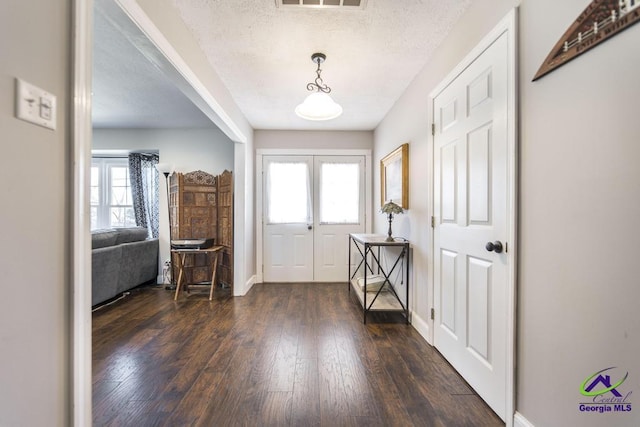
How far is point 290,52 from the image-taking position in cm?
219

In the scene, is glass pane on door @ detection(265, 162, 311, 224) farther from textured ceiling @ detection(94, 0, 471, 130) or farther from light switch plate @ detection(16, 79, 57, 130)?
light switch plate @ detection(16, 79, 57, 130)

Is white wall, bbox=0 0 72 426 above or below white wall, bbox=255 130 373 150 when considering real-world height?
below

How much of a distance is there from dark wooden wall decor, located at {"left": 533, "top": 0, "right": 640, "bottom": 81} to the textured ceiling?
910mm

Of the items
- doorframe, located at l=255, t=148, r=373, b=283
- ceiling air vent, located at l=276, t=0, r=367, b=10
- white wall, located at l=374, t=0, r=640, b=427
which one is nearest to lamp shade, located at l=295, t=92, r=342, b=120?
ceiling air vent, located at l=276, t=0, r=367, b=10

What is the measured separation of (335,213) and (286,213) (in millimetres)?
785

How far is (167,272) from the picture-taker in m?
4.09

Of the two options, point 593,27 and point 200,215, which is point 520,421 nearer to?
point 593,27

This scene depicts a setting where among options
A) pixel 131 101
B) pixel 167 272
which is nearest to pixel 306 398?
pixel 167 272

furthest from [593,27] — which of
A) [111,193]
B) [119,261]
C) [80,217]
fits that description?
[111,193]

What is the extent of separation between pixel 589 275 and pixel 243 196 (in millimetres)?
3365

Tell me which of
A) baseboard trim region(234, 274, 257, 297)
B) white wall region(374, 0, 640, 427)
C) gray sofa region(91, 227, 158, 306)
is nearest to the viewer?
white wall region(374, 0, 640, 427)

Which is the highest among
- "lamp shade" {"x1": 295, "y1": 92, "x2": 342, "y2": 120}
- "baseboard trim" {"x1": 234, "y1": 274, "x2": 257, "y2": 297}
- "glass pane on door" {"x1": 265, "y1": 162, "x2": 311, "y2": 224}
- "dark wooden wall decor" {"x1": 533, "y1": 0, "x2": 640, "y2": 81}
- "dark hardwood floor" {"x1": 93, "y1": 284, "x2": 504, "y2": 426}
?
"lamp shade" {"x1": 295, "y1": 92, "x2": 342, "y2": 120}

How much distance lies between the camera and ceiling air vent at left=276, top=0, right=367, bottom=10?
1658 millimetres

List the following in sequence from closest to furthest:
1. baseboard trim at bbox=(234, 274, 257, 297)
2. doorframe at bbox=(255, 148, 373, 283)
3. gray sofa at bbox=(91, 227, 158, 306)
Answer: gray sofa at bbox=(91, 227, 158, 306) < baseboard trim at bbox=(234, 274, 257, 297) < doorframe at bbox=(255, 148, 373, 283)
